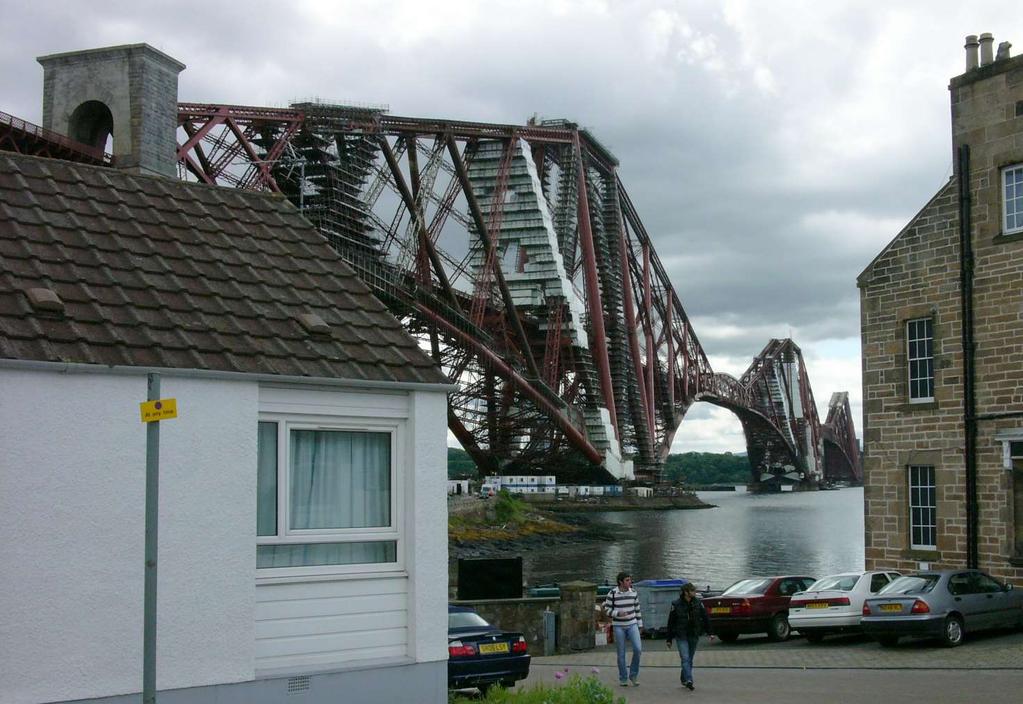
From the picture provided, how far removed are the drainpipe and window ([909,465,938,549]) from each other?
995mm

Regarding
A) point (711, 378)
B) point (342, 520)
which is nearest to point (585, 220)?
point (711, 378)

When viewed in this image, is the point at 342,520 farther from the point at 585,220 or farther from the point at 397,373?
the point at 585,220

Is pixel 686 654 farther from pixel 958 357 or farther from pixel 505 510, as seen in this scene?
pixel 505 510

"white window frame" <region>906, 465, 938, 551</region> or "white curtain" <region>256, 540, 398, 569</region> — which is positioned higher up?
"white curtain" <region>256, 540, 398, 569</region>

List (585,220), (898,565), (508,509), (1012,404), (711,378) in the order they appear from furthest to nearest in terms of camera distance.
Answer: (711,378) → (585,220) → (508,509) → (898,565) → (1012,404)

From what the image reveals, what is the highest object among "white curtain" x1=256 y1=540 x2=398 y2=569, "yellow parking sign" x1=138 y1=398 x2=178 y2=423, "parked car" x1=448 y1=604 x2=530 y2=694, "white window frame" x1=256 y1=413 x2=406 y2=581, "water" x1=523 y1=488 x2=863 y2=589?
"yellow parking sign" x1=138 y1=398 x2=178 y2=423

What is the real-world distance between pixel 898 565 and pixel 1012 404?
4.48 m

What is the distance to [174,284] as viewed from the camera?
952 cm

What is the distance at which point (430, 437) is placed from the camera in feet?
32.1

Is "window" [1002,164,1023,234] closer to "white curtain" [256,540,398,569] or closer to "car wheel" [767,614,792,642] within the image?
"car wheel" [767,614,792,642]

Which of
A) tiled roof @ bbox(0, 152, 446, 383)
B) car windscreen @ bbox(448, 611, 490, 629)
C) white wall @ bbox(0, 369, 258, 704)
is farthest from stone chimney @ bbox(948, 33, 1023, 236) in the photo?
white wall @ bbox(0, 369, 258, 704)

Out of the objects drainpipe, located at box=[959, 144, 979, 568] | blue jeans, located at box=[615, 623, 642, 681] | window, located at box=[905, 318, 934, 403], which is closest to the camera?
blue jeans, located at box=[615, 623, 642, 681]

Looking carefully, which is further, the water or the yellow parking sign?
the water

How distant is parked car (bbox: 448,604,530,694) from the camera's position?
1502cm
